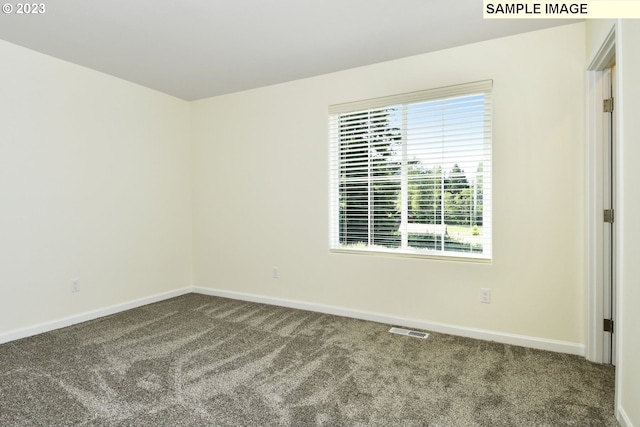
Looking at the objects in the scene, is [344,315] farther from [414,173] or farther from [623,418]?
[623,418]

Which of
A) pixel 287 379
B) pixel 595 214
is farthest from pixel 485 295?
pixel 287 379

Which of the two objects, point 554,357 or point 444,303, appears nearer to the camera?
point 554,357

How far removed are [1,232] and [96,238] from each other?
2.64 feet

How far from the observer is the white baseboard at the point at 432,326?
9.12 feet

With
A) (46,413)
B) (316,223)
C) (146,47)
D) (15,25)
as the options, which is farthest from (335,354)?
(15,25)

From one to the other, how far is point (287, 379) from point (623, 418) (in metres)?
1.85

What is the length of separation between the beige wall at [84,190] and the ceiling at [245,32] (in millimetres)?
353

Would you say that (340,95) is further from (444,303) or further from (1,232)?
(1,232)

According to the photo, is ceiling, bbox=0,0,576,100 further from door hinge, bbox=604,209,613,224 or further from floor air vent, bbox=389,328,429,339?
floor air vent, bbox=389,328,429,339

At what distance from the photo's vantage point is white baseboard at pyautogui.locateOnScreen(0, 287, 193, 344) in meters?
3.04

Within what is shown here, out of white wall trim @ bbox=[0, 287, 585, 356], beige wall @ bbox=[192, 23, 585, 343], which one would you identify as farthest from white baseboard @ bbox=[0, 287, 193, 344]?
beige wall @ bbox=[192, 23, 585, 343]

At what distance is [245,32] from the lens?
287 centimetres

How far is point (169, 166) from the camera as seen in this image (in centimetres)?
451

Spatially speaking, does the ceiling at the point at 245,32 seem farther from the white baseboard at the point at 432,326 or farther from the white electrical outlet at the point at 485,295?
the white baseboard at the point at 432,326
